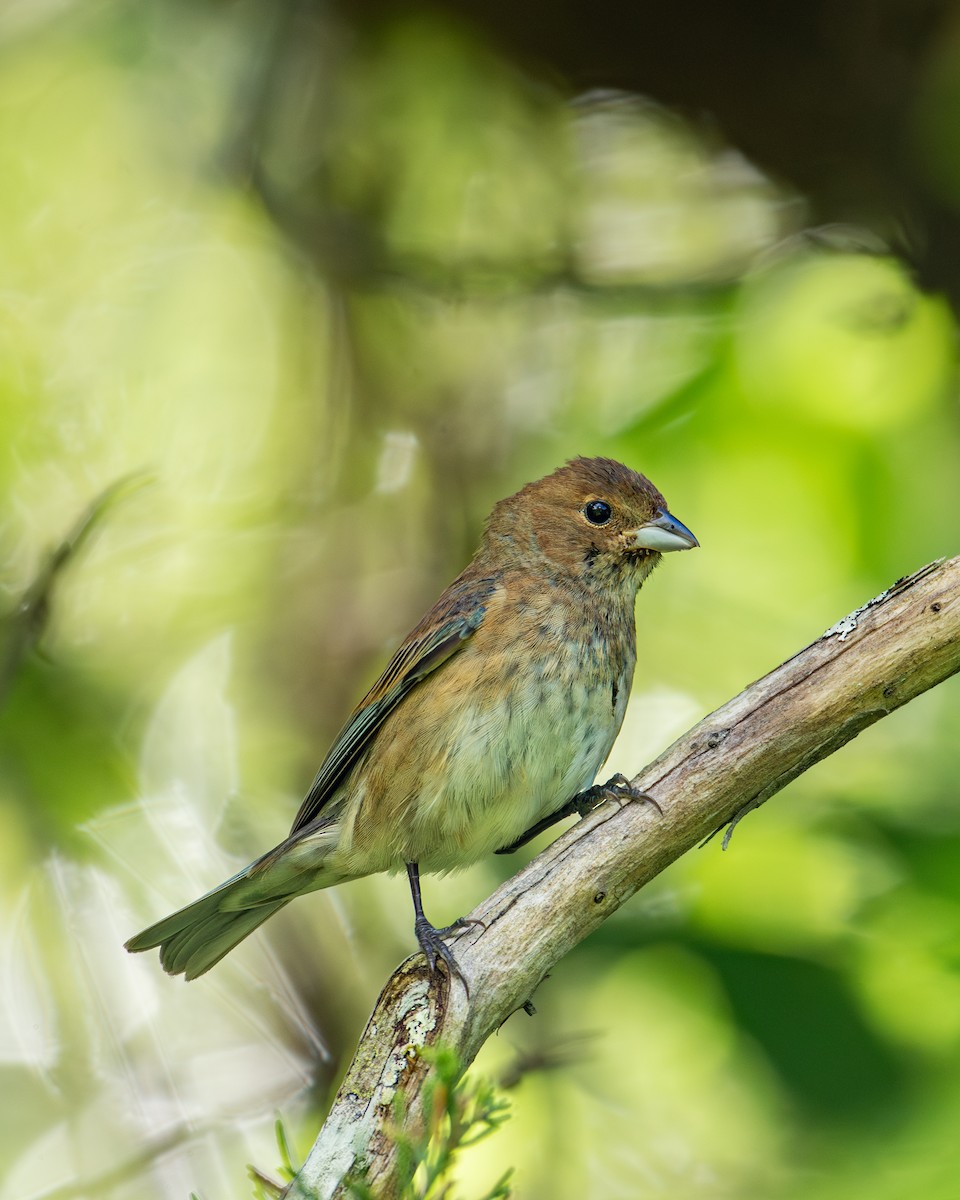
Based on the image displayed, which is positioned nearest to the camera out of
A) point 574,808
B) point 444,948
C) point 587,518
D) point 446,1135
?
point 446,1135

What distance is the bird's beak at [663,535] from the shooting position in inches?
165

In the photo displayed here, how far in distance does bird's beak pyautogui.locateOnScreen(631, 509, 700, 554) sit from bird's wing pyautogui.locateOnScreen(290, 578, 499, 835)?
53 centimetres

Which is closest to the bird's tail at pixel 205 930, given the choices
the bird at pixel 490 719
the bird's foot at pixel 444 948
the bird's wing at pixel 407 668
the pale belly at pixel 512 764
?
the bird at pixel 490 719

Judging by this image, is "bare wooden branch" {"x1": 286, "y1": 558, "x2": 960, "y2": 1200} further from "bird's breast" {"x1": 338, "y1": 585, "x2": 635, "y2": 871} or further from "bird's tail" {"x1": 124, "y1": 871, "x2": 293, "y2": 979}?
"bird's tail" {"x1": 124, "y1": 871, "x2": 293, "y2": 979}

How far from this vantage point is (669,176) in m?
5.84

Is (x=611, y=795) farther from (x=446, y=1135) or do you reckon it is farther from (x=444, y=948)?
(x=446, y=1135)

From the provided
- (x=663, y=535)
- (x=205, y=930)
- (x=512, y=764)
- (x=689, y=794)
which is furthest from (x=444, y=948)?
(x=663, y=535)

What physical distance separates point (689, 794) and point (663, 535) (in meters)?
1.44

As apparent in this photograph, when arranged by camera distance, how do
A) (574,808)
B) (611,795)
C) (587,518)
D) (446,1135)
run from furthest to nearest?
(587,518) < (574,808) < (611,795) < (446,1135)

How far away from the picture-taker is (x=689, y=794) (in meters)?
2.99

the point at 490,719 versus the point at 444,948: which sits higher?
the point at 490,719

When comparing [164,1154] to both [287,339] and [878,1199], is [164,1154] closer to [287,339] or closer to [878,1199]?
[878,1199]

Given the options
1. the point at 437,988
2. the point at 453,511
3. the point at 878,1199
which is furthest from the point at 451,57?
the point at 878,1199

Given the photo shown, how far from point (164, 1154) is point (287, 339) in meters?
3.51
